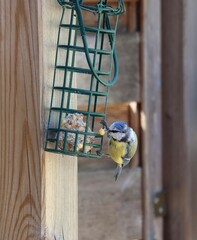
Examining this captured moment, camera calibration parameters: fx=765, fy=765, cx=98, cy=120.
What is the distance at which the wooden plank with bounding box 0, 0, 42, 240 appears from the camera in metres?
1.89

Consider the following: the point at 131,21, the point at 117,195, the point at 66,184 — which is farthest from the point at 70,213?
the point at 131,21

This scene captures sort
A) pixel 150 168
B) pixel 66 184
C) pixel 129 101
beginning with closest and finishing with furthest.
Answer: pixel 66 184, pixel 129 101, pixel 150 168

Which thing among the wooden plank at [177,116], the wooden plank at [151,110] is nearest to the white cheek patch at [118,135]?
the wooden plank at [151,110]

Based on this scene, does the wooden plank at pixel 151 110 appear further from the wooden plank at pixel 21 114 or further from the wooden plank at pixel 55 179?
the wooden plank at pixel 21 114

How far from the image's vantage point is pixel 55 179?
1998 mm

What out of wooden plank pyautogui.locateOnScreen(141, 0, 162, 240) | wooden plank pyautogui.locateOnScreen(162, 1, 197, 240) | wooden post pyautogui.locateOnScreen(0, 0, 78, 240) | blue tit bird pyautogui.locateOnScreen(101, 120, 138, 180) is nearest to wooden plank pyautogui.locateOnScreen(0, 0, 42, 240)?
wooden post pyautogui.locateOnScreen(0, 0, 78, 240)

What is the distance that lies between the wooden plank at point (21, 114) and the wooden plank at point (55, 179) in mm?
33

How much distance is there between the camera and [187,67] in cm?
346

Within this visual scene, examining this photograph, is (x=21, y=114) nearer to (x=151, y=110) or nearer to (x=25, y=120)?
(x=25, y=120)

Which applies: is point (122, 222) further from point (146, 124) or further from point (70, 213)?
point (70, 213)

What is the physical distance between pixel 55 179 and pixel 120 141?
0.29 m

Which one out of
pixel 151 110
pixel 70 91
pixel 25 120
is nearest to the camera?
pixel 25 120

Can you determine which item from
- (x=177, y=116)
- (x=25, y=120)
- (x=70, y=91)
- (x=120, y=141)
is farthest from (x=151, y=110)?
(x=25, y=120)

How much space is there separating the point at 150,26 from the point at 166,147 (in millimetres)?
595
